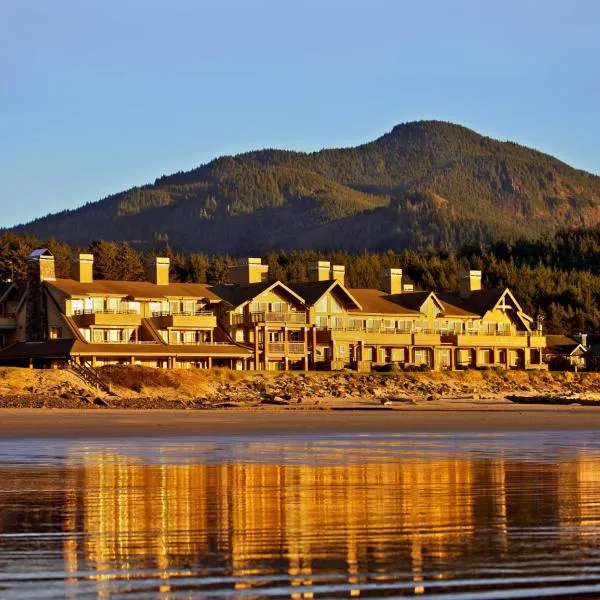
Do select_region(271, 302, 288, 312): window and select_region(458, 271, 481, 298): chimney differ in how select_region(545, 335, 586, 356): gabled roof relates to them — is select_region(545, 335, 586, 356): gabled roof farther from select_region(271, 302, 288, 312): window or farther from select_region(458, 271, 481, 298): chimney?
select_region(271, 302, 288, 312): window

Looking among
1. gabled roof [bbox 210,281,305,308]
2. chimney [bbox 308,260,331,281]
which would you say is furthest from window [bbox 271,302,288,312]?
chimney [bbox 308,260,331,281]

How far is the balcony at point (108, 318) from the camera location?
65.9m

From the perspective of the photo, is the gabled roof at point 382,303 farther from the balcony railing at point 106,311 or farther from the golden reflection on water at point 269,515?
the golden reflection on water at point 269,515

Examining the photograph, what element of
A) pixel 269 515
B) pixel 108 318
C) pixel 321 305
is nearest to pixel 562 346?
pixel 321 305

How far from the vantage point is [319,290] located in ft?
246

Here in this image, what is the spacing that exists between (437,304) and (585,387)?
11303mm

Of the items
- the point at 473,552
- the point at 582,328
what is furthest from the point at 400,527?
the point at 582,328

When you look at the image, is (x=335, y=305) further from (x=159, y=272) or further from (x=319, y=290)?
(x=159, y=272)

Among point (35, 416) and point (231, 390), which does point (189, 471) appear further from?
point (231, 390)

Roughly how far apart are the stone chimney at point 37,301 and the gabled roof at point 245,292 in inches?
385

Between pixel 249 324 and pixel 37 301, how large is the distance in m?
11.3

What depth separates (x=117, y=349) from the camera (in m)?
63.7

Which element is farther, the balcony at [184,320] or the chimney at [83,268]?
the chimney at [83,268]

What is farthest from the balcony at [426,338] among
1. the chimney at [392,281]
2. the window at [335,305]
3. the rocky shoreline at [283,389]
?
the chimney at [392,281]
